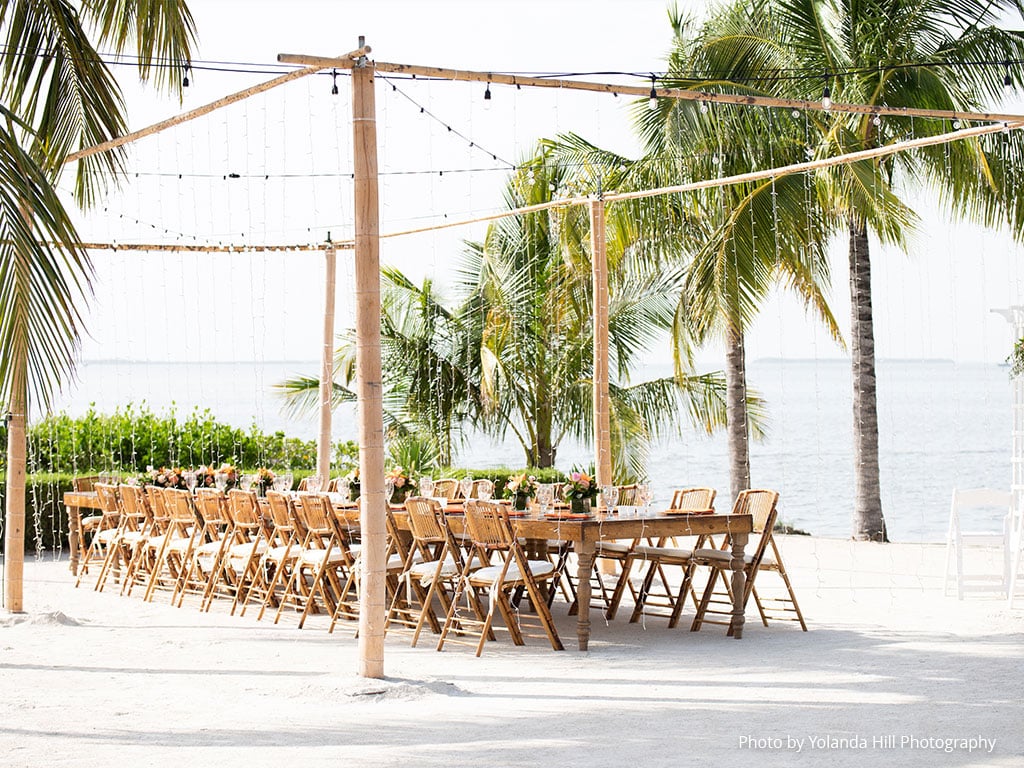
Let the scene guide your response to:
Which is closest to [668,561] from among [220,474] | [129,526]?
[220,474]

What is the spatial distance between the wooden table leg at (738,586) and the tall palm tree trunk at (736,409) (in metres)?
6.27

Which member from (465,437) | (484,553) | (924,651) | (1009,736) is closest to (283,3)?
(465,437)

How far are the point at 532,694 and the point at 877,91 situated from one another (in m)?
8.53

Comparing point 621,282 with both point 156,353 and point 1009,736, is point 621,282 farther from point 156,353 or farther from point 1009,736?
point 1009,736

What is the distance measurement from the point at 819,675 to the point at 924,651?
978 mm

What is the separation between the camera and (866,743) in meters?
4.93

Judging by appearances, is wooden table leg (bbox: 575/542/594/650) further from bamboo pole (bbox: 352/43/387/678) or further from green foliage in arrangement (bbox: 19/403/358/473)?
green foliage in arrangement (bbox: 19/403/358/473)

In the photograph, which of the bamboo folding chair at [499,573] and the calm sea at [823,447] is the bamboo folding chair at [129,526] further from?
the bamboo folding chair at [499,573]

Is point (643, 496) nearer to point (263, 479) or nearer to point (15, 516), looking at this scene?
point (263, 479)

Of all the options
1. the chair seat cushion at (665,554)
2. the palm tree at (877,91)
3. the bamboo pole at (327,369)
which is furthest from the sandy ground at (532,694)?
the palm tree at (877,91)

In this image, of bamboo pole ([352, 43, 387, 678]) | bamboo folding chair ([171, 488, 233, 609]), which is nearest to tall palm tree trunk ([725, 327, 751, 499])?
bamboo folding chair ([171, 488, 233, 609])

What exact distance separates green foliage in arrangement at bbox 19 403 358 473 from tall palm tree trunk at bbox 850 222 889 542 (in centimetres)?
640

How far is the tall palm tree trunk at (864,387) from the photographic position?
13.2m

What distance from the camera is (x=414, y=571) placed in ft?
25.7
